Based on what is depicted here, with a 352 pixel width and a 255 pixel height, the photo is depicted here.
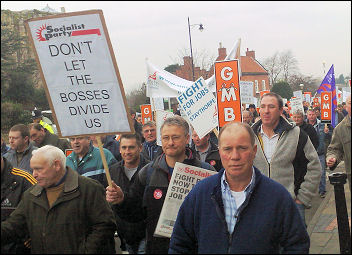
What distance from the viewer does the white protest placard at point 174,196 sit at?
11.3ft

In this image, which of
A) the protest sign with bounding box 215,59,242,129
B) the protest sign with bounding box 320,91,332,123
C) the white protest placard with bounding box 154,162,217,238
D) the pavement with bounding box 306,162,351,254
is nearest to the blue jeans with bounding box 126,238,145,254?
the white protest placard with bounding box 154,162,217,238

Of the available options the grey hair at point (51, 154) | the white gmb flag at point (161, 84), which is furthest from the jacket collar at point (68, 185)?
the white gmb flag at point (161, 84)

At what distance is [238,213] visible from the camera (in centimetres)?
246

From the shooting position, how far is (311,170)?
429 cm

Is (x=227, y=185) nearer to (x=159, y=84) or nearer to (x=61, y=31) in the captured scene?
(x=61, y=31)

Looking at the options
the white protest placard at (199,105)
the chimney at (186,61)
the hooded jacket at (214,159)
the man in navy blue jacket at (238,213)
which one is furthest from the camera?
the chimney at (186,61)

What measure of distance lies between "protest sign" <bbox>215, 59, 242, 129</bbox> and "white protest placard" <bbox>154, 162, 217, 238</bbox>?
2.86 metres

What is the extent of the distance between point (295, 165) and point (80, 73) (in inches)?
90.6

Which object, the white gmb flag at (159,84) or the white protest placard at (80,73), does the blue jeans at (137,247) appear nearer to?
the white protest placard at (80,73)

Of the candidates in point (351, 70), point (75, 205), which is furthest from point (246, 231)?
point (75, 205)

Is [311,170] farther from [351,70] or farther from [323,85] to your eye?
[323,85]

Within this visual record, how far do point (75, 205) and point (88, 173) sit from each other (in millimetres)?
1868

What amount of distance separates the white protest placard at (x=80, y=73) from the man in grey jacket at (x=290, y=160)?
1.65 metres

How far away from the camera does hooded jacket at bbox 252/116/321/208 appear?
4273mm
